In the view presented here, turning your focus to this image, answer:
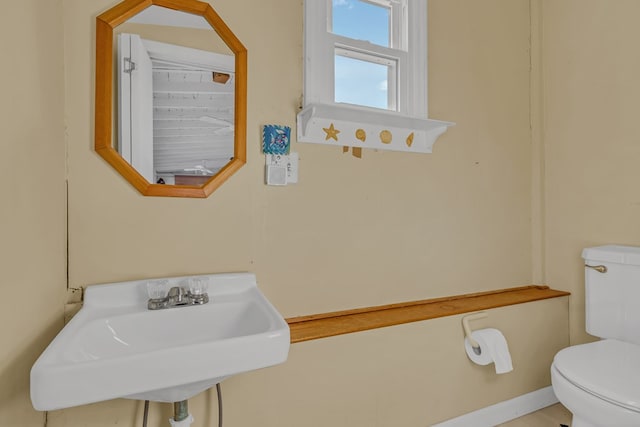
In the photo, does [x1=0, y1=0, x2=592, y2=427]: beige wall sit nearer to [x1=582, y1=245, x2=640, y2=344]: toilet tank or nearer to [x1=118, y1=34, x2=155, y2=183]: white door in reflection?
[x1=118, y1=34, x2=155, y2=183]: white door in reflection

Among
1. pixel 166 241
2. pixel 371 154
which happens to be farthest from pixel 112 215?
pixel 371 154

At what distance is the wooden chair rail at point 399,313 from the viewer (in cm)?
132

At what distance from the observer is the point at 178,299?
109 cm

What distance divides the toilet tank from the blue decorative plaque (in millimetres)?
1510

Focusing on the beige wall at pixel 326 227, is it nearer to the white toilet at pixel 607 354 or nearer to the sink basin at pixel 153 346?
the sink basin at pixel 153 346

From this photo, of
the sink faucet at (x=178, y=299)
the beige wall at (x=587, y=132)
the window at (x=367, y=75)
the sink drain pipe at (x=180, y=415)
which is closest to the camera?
the sink drain pipe at (x=180, y=415)

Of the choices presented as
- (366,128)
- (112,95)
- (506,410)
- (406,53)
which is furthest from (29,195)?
(506,410)

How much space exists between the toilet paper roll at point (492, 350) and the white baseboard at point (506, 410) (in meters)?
0.27

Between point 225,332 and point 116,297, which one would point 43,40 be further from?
point 225,332

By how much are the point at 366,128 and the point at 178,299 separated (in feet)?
3.39

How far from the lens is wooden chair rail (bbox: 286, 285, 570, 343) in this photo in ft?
4.32

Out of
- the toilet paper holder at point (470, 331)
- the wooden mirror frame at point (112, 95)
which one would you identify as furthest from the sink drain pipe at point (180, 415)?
the toilet paper holder at point (470, 331)

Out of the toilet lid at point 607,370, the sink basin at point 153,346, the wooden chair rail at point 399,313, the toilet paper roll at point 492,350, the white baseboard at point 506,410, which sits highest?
the sink basin at point 153,346

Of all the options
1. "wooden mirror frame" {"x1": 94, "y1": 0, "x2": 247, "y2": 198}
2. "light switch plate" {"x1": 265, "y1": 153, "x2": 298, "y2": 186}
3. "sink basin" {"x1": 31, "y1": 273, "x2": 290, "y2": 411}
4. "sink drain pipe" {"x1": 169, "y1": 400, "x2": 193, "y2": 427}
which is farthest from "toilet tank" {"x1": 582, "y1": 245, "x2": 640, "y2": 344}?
"sink drain pipe" {"x1": 169, "y1": 400, "x2": 193, "y2": 427}
